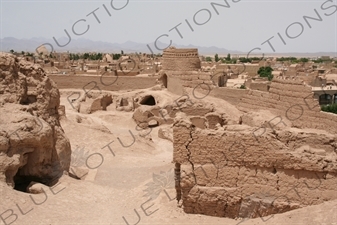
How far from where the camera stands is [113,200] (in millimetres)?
9570

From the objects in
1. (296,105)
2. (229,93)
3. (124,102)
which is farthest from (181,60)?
(296,105)

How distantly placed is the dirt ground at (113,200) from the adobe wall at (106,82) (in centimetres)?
1458

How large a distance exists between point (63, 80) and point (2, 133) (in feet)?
75.7

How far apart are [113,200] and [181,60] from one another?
59.1 feet

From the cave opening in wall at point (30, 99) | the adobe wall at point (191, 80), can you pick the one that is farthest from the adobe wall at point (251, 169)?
the adobe wall at point (191, 80)

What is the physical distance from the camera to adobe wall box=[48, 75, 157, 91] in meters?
29.3

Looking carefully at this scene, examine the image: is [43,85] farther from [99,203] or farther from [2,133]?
[99,203]

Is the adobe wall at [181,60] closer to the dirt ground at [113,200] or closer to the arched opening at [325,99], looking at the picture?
the arched opening at [325,99]

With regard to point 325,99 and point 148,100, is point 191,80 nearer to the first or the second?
point 148,100

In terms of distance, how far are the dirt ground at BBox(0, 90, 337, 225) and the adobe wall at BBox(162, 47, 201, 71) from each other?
12.5m

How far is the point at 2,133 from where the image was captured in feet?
28.7

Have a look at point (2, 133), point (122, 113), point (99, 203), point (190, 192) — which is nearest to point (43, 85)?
point (2, 133)

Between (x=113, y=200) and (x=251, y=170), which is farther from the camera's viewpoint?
(x=113, y=200)

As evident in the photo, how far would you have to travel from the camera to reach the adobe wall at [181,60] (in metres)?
26.4
